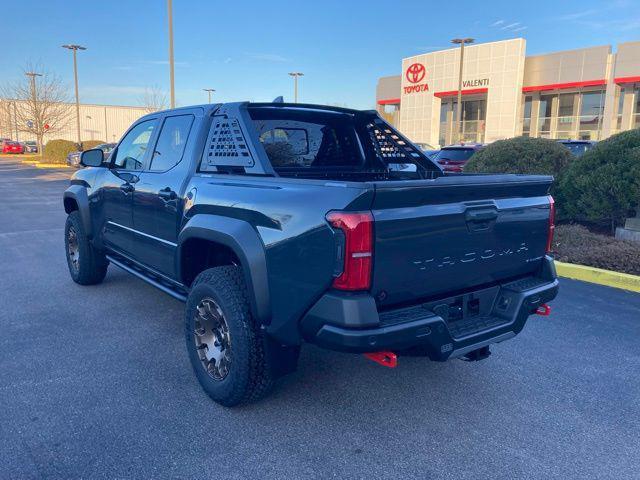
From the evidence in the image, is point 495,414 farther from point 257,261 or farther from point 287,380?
point 257,261

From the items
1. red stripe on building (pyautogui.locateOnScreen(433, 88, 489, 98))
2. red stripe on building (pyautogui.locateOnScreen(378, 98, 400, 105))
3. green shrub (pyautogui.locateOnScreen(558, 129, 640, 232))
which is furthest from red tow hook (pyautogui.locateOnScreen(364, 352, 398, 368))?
red stripe on building (pyautogui.locateOnScreen(378, 98, 400, 105))

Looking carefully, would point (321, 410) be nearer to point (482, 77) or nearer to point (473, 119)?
point (482, 77)

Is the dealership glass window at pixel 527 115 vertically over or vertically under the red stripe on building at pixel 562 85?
under

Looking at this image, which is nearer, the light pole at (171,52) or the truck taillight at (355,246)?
the truck taillight at (355,246)

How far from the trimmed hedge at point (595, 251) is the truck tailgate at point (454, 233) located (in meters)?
3.86

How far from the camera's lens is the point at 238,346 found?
3.05 metres

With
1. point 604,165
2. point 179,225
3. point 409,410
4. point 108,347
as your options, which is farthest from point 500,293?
point 604,165

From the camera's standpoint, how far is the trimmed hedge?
21.6ft

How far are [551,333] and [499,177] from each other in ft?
7.10

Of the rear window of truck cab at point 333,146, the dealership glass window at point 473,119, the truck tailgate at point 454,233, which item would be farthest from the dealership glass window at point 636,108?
the truck tailgate at point 454,233

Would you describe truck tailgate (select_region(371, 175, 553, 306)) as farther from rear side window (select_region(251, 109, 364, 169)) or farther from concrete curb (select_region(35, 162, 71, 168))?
concrete curb (select_region(35, 162, 71, 168))

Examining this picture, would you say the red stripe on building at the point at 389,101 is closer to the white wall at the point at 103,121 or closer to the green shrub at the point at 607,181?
the white wall at the point at 103,121

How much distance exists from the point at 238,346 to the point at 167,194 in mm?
1452

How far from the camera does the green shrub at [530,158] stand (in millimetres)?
9203
